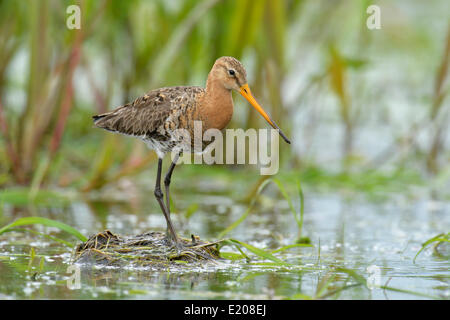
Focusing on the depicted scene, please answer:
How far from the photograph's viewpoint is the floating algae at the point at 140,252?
18.1 ft

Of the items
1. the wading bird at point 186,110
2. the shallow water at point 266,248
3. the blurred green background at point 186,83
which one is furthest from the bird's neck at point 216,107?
the blurred green background at point 186,83

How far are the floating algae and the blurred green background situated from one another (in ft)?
6.47

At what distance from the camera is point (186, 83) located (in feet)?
31.8

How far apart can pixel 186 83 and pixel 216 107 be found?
397cm

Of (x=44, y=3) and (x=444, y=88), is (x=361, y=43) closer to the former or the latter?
(x=444, y=88)

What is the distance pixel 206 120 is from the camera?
5.78 m

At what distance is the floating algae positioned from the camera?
5.52m

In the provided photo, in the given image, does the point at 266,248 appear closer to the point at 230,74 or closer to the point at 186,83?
the point at 230,74

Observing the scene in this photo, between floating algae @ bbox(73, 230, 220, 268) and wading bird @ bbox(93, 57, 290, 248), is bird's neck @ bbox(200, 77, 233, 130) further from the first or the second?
floating algae @ bbox(73, 230, 220, 268)

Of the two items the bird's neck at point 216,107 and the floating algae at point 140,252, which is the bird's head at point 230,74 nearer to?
the bird's neck at point 216,107

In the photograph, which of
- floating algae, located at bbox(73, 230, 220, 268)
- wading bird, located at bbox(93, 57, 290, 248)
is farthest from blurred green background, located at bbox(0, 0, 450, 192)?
floating algae, located at bbox(73, 230, 220, 268)

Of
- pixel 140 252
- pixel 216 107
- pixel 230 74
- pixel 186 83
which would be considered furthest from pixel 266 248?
pixel 186 83

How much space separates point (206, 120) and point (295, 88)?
8.88m
